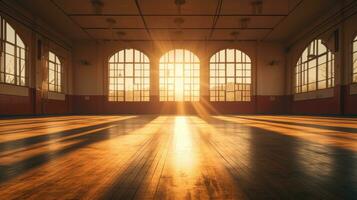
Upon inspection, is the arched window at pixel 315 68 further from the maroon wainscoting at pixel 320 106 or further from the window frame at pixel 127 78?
the window frame at pixel 127 78

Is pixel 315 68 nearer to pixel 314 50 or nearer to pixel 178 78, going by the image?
pixel 314 50

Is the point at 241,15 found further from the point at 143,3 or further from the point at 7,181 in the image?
the point at 7,181

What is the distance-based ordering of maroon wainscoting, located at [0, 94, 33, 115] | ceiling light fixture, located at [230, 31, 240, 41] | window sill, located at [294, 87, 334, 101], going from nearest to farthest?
1. maroon wainscoting, located at [0, 94, 33, 115]
2. window sill, located at [294, 87, 334, 101]
3. ceiling light fixture, located at [230, 31, 240, 41]

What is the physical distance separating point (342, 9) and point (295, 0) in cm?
239

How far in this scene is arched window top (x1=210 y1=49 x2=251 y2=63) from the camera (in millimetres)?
17672

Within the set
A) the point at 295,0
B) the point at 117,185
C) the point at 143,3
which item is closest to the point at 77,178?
the point at 117,185

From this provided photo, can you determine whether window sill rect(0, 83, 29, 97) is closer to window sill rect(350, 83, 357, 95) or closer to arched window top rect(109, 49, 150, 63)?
arched window top rect(109, 49, 150, 63)

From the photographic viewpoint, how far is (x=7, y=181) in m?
1.10

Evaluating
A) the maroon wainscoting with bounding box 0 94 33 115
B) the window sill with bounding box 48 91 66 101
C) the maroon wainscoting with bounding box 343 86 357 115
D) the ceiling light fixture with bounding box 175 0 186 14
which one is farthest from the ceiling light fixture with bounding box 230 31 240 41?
the maroon wainscoting with bounding box 0 94 33 115

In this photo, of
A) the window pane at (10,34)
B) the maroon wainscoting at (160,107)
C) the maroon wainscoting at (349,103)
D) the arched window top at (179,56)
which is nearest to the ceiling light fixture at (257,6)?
the maroon wainscoting at (349,103)

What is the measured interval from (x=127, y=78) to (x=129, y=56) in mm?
1578

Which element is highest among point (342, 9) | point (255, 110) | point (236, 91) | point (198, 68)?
point (342, 9)

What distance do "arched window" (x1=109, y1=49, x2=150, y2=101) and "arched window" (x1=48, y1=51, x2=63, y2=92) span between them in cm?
330

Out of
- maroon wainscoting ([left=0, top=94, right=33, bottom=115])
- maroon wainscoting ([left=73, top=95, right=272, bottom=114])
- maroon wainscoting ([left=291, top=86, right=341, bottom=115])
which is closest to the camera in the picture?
maroon wainscoting ([left=0, top=94, right=33, bottom=115])
